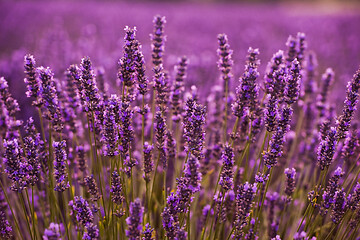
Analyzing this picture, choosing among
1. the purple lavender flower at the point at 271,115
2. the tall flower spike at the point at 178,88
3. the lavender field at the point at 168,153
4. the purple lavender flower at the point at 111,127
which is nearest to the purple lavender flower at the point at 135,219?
the lavender field at the point at 168,153

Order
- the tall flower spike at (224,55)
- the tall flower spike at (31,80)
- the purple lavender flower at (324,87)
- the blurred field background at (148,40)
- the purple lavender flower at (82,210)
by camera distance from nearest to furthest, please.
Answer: the purple lavender flower at (82,210)
the tall flower spike at (31,80)
the tall flower spike at (224,55)
the purple lavender flower at (324,87)
the blurred field background at (148,40)

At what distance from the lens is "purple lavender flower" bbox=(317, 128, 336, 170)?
1763 millimetres

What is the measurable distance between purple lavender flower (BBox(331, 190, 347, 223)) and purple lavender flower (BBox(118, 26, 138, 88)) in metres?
1.45

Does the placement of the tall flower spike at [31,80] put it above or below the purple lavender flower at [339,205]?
above

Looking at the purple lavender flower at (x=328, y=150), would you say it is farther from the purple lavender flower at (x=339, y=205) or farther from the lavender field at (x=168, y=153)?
the purple lavender flower at (x=339, y=205)

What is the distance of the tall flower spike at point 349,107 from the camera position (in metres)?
1.84

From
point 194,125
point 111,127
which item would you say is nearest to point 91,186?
point 111,127

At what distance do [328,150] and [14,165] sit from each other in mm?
1780

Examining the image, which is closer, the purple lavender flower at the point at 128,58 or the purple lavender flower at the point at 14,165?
the purple lavender flower at the point at 14,165

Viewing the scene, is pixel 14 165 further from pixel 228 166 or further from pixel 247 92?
pixel 247 92

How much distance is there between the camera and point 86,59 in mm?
1748

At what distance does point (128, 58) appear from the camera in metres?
1.85

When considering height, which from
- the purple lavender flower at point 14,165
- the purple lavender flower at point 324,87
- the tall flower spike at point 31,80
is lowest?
the purple lavender flower at point 14,165

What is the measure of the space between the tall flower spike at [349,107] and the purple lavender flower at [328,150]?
16cm
